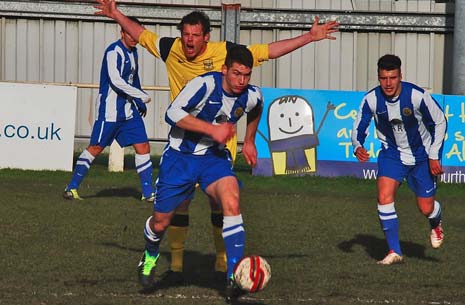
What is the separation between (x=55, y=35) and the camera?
23.6m

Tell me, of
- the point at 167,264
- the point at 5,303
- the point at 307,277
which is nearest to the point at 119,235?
the point at 167,264

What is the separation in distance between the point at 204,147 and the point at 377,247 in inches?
132

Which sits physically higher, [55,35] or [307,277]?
[55,35]

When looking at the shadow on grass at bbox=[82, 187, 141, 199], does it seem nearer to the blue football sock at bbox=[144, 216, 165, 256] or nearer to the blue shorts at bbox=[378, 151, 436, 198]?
the blue shorts at bbox=[378, 151, 436, 198]

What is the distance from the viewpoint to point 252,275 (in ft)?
24.7

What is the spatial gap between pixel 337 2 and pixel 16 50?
6452mm

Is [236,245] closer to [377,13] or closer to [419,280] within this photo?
[419,280]

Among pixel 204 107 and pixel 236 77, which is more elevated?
pixel 236 77

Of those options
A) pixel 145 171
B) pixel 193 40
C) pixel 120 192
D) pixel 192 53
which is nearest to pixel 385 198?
pixel 192 53

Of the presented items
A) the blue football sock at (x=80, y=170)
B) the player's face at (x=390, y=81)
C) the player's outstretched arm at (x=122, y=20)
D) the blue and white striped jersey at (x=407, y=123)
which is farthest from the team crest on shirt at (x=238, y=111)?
the blue football sock at (x=80, y=170)

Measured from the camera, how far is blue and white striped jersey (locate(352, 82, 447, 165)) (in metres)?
10.3

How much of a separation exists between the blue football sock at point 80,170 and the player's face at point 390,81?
17.9 ft

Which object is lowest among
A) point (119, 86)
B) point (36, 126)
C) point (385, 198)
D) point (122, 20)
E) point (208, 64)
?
point (385, 198)

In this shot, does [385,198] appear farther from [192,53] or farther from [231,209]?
[231,209]
